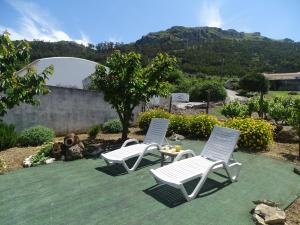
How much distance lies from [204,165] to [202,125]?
488cm

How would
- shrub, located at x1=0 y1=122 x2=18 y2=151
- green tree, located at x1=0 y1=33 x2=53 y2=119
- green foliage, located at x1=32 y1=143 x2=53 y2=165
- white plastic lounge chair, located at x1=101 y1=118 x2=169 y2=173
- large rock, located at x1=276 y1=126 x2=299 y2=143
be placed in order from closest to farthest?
green tree, located at x1=0 y1=33 x2=53 y2=119, white plastic lounge chair, located at x1=101 y1=118 x2=169 y2=173, green foliage, located at x1=32 y1=143 x2=53 y2=165, shrub, located at x1=0 y1=122 x2=18 y2=151, large rock, located at x1=276 y1=126 x2=299 y2=143

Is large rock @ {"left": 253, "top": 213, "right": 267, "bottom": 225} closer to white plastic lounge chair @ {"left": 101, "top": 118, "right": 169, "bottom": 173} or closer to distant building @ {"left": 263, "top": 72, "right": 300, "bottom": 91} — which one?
white plastic lounge chair @ {"left": 101, "top": 118, "right": 169, "bottom": 173}

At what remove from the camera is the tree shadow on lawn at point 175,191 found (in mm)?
5723

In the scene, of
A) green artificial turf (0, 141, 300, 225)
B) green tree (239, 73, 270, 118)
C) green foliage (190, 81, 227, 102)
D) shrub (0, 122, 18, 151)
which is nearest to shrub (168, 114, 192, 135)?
green artificial turf (0, 141, 300, 225)

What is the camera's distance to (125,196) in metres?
5.99

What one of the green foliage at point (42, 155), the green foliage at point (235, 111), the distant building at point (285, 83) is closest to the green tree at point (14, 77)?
the green foliage at point (42, 155)

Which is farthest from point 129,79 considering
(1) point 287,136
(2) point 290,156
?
(1) point 287,136

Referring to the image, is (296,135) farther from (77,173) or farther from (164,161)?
(77,173)

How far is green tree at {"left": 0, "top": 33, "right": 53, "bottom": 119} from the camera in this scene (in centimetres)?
634

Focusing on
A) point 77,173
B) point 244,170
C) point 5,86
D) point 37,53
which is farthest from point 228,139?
point 37,53

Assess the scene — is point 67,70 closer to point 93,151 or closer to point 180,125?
point 180,125

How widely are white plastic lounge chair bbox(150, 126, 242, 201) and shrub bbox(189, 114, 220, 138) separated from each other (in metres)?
3.68

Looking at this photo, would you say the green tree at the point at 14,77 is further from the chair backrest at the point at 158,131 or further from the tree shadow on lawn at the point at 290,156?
the tree shadow on lawn at the point at 290,156

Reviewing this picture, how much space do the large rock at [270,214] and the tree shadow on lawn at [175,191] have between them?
Answer: 1.13 metres
